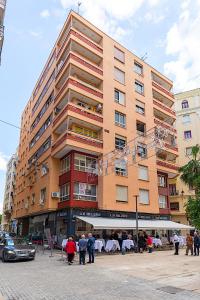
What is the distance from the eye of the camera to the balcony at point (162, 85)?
38875 mm

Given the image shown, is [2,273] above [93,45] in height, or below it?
below

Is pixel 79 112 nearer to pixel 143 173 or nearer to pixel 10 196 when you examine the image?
pixel 143 173

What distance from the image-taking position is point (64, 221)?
2831 centimetres

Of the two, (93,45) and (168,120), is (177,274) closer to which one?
(93,45)

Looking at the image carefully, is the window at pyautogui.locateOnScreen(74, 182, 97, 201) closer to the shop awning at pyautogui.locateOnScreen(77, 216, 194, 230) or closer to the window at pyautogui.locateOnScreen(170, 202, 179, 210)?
the shop awning at pyautogui.locateOnScreen(77, 216, 194, 230)

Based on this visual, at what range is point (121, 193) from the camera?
29.1m

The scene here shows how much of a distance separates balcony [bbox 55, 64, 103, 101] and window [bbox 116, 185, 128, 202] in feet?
32.0

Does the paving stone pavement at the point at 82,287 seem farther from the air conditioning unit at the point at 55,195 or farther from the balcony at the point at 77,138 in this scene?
the air conditioning unit at the point at 55,195

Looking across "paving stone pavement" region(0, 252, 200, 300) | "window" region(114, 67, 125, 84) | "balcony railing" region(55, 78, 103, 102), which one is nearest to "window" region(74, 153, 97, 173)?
"balcony railing" region(55, 78, 103, 102)

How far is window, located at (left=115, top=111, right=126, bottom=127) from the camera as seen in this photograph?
1235 inches

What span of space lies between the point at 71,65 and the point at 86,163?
9.95 metres

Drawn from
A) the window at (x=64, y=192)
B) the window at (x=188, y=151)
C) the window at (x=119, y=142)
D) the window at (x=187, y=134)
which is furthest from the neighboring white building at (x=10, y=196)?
the window at (x=119, y=142)

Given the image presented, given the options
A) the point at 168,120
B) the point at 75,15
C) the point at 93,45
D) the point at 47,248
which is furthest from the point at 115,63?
the point at 47,248

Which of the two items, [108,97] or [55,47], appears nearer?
[108,97]
